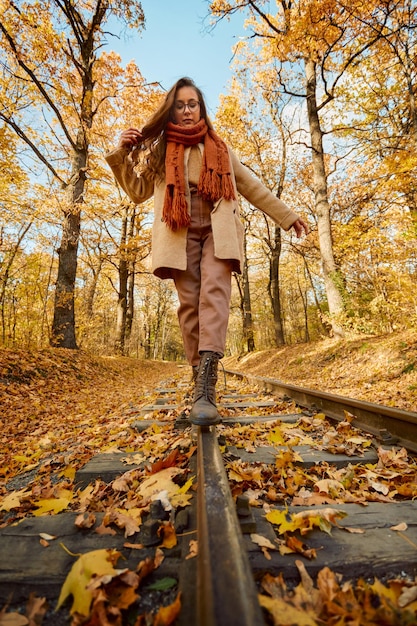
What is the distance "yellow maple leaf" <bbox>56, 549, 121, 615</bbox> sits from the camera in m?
0.84

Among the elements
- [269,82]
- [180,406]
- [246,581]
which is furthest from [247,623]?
[269,82]

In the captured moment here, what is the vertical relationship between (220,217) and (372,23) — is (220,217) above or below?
below

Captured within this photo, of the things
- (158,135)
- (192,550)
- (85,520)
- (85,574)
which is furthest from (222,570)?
(158,135)

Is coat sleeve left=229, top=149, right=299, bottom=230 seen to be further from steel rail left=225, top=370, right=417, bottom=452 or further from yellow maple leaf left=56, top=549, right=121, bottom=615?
yellow maple leaf left=56, top=549, right=121, bottom=615

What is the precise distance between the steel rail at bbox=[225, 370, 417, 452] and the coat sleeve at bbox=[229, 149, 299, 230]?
1.62 metres

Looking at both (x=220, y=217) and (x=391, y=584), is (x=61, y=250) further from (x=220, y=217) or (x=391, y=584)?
(x=391, y=584)

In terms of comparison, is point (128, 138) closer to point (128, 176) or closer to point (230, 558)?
point (128, 176)

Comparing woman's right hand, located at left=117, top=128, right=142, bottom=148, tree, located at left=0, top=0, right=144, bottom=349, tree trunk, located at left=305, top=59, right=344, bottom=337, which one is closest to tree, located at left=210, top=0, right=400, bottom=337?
tree trunk, located at left=305, top=59, right=344, bottom=337

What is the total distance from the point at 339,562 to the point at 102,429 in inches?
105

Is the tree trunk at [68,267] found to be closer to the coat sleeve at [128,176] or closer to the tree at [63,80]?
the tree at [63,80]

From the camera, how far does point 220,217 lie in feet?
7.88

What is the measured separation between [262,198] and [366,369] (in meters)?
4.10

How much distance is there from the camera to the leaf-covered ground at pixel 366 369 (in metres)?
4.17

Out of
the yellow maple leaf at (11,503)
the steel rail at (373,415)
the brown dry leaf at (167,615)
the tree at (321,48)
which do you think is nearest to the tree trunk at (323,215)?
the tree at (321,48)
